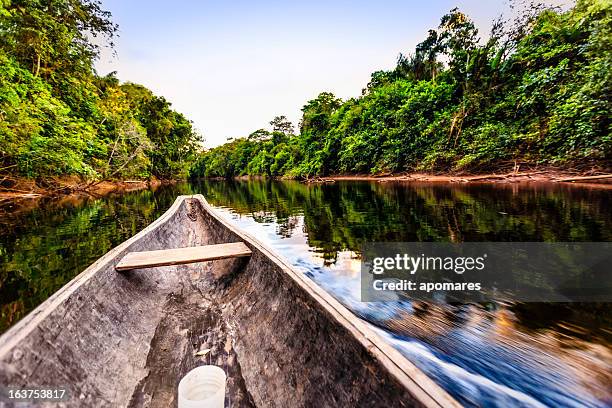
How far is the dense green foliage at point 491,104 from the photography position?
377 inches

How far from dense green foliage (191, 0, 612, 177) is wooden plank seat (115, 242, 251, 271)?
470 inches

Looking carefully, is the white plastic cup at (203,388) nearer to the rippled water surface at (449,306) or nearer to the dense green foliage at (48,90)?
the rippled water surface at (449,306)

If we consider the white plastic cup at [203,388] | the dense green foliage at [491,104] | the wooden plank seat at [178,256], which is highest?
the dense green foliage at [491,104]

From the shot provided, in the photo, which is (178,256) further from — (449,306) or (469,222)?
(469,222)

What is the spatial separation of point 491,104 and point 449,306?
16.5 metres

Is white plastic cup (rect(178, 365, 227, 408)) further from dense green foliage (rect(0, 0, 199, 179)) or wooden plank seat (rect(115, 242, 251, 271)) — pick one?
dense green foliage (rect(0, 0, 199, 179))

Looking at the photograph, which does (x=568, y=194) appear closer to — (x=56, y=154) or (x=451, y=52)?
(x=451, y=52)

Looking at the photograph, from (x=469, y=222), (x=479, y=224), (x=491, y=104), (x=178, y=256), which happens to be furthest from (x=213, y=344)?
(x=491, y=104)

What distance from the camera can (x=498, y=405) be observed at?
5.68 ft

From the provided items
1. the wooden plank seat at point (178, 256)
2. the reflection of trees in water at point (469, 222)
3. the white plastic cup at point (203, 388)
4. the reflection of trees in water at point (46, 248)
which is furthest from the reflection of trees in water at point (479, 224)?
the reflection of trees in water at point (46, 248)

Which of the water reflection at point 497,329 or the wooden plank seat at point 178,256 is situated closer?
the water reflection at point 497,329

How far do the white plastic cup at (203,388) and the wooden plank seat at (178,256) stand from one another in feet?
4.53

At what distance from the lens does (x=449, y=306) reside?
9.71ft

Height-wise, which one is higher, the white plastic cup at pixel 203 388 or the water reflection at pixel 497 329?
the white plastic cup at pixel 203 388
